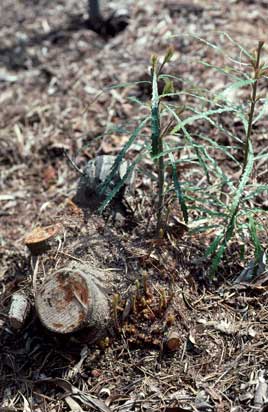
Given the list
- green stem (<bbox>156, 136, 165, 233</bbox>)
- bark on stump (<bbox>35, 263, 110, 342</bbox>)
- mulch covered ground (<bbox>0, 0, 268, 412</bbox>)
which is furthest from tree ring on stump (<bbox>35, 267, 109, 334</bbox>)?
green stem (<bbox>156, 136, 165, 233</bbox>)

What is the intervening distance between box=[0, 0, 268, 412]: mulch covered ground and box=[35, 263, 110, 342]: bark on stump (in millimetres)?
100

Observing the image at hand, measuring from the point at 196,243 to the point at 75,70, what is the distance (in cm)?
204

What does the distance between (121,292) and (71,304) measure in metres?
0.28

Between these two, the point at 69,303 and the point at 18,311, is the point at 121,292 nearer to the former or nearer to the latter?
the point at 69,303

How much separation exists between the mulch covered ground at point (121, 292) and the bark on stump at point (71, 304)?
0.10 m

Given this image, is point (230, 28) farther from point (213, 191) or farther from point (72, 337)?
point (72, 337)

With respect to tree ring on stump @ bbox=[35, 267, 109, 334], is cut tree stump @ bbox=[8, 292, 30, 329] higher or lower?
lower

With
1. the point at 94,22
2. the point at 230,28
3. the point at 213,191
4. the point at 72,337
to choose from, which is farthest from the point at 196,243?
the point at 94,22

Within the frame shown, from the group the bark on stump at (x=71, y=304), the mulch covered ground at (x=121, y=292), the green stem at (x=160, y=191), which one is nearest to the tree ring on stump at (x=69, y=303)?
the bark on stump at (x=71, y=304)

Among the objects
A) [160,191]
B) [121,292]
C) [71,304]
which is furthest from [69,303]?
[160,191]

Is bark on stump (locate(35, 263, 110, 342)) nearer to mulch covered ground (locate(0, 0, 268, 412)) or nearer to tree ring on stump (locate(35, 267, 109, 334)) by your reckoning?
tree ring on stump (locate(35, 267, 109, 334))

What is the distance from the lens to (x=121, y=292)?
2.63 m

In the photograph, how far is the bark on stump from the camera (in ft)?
7.95

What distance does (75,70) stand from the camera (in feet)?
14.3
